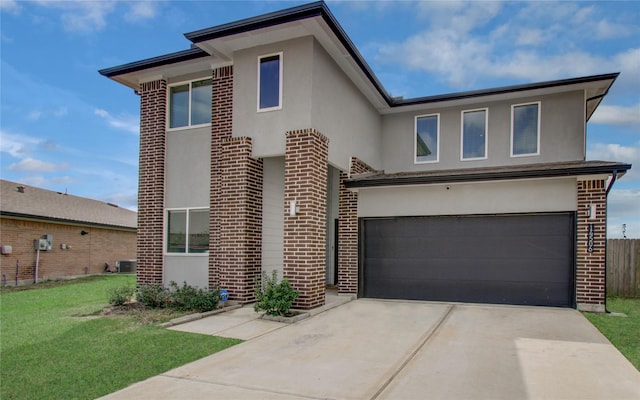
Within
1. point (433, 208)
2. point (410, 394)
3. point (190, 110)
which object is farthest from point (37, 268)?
point (410, 394)

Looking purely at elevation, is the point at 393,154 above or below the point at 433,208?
above

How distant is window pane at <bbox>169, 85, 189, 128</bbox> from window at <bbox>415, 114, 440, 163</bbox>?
23.8 feet

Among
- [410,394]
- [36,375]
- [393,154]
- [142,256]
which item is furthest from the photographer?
[393,154]

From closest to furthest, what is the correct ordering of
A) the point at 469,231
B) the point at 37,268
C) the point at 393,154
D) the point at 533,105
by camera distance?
the point at 469,231, the point at 533,105, the point at 393,154, the point at 37,268

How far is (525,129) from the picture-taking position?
Result: 11.7 metres

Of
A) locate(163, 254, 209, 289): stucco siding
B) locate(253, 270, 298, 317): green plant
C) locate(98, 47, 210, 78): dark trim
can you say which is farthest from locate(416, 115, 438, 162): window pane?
locate(163, 254, 209, 289): stucco siding

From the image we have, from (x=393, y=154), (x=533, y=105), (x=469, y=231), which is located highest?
(x=533, y=105)

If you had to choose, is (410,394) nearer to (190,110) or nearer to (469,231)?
(469,231)

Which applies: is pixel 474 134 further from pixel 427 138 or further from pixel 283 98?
pixel 283 98

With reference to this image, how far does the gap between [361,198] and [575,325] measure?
223 inches

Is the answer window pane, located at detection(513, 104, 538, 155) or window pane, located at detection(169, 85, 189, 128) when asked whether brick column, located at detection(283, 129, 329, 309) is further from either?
window pane, located at detection(513, 104, 538, 155)

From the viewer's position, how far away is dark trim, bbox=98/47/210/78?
997cm

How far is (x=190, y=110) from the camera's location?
35.8 ft

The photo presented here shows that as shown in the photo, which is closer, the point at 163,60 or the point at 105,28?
the point at 163,60
